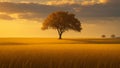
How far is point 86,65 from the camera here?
458 inches

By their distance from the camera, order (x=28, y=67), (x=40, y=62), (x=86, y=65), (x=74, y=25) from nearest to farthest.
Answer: (x=28, y=67)
(x=86, y=65)
(x=40, y=62)
(x=74, y=25)

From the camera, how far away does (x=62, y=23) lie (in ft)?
300

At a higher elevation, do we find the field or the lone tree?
the lone tree

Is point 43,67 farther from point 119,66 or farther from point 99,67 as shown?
point 119,66

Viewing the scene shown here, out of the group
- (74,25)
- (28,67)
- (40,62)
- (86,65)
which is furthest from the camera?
(74,25)

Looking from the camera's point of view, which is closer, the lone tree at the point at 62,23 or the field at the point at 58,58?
the field at the point at 58,58

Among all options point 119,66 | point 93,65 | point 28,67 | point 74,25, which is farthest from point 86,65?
point 74,25

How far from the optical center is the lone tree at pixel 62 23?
91.4 metres

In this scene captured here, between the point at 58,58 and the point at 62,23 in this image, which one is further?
the point at 62,23

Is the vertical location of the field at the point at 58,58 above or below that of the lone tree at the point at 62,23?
below

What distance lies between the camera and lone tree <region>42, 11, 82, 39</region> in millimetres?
91438

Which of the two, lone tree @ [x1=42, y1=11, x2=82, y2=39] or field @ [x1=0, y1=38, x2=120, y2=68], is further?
lone tree @ [x1=42, y1=11, x2=82, y2=39]

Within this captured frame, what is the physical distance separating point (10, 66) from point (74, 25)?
81.1 m

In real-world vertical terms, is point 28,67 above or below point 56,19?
below
